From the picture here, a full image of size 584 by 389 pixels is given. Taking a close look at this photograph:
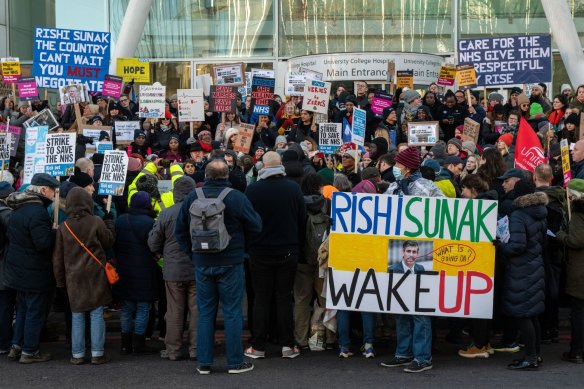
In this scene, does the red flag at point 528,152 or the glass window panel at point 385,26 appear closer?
the red flag at point 528,152

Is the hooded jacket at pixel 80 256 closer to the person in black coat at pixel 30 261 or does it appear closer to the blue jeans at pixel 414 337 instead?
the person in black coat at pixel 30 261

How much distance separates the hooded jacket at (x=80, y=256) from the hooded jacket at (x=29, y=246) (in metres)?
0.14

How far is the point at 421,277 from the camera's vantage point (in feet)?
29.7

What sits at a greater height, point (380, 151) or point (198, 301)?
point (380, 151)

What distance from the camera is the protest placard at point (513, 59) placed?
15781 mm

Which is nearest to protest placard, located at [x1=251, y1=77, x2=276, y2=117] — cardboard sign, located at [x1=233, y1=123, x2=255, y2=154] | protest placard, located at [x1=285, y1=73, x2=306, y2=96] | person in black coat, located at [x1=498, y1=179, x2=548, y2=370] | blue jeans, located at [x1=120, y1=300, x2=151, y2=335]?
protest placard, located at [x1=285, y1=73, x2=306, y2=96]

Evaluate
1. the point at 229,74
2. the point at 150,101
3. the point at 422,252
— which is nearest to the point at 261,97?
the point at 229,74

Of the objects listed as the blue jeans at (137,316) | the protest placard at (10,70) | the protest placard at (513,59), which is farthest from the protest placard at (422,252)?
the protest placard at (10,70)

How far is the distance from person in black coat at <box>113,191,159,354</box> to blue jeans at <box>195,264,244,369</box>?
992 mm

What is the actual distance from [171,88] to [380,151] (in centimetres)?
1553

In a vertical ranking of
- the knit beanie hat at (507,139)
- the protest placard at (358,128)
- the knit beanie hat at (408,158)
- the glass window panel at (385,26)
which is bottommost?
the knit beanie hat at (408,158)

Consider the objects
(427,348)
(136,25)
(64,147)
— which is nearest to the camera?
(427,348)

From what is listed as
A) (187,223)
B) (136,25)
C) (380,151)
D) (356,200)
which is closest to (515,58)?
(380,151)

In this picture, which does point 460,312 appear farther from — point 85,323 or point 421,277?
point 85,323
